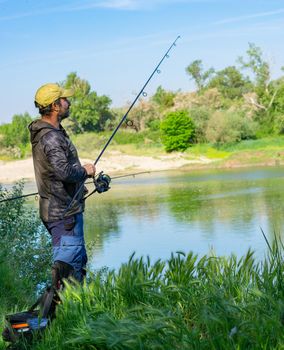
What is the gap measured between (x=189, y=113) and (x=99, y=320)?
36.0 metres

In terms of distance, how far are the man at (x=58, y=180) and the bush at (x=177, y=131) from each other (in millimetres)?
29919

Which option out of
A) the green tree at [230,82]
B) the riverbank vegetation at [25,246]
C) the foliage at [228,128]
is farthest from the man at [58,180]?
the green tree at [230,82]

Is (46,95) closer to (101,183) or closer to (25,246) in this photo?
(101,183)

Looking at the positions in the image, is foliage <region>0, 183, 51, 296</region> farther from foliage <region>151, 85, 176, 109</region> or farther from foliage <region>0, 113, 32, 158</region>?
foliage <region>151, 85, 176, 109</region>

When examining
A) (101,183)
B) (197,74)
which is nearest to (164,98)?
(197,74)

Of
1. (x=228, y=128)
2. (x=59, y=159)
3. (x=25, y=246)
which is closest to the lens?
(x=59, y=159)

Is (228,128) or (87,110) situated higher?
(87,110)

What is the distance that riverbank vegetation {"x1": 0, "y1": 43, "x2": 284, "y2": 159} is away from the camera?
34.2 m

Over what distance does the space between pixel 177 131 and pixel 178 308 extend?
31.8m

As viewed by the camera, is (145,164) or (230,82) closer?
(145,164)

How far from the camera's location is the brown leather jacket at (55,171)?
10.8ft

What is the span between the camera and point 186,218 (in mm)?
14523

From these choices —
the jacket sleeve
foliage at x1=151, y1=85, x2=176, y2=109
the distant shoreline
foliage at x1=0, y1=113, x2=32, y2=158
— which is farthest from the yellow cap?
foliage at x1=151, y1=85, x2=176, y2=109

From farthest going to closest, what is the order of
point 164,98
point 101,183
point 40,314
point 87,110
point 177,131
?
point 164,98 < point 87,110 < point 177,131 < point 101,183 < point 40,314
